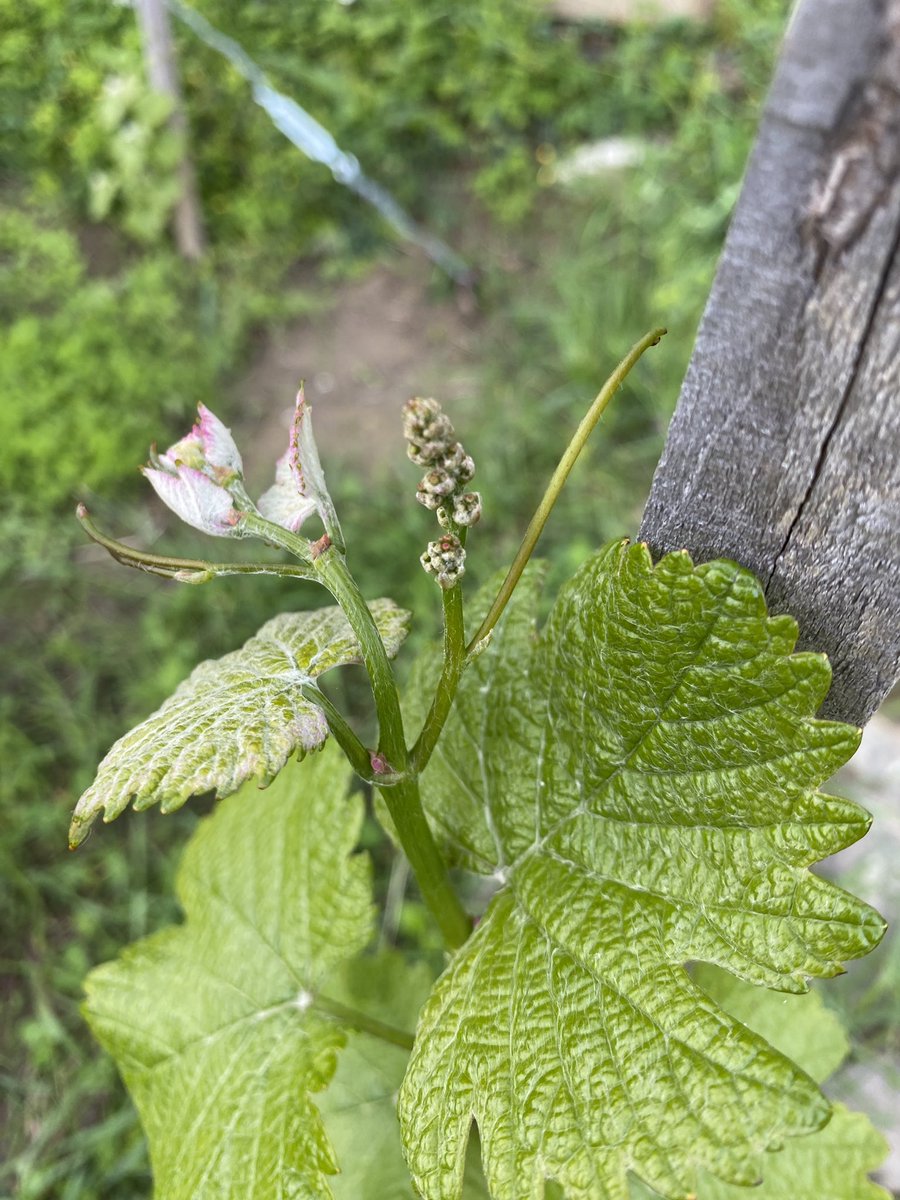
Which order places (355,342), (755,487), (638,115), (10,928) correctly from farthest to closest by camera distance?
(638,115) < (355,342) < (10,928) < (755,487)

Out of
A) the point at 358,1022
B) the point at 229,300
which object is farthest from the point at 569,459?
the point at 229,300

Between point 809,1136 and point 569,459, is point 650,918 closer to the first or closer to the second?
point 569,459

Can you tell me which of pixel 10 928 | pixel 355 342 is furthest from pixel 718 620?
pixel 355 342

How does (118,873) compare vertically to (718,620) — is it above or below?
below

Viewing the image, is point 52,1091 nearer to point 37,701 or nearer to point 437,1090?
point 37,701

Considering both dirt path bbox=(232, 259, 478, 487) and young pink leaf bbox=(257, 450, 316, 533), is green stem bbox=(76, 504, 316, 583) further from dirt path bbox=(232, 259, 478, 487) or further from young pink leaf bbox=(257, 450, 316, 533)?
dirt path bbox=(232, 259, 478, 487)

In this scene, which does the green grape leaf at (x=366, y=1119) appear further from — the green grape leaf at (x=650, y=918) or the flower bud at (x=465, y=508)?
the flower bud at (x=465, y=508)

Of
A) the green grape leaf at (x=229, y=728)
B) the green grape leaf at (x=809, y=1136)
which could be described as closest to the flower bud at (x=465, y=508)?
the green grape leaf at (x=229, y=728)
